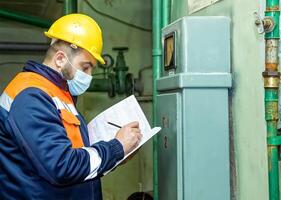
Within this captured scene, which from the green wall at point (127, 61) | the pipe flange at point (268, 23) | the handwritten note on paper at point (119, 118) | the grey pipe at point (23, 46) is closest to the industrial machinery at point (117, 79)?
the green wall at point (127, 61)

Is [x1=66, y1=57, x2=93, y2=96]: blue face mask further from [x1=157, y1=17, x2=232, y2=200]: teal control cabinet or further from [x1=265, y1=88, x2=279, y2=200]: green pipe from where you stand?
[x1=265, y1=88, x2=279, y2=200]: green pipe

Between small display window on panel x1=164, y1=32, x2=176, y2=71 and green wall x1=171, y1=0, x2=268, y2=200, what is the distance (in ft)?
0.53

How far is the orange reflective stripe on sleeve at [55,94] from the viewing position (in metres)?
1.20

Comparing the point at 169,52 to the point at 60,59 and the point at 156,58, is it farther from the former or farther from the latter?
the point at 60,59

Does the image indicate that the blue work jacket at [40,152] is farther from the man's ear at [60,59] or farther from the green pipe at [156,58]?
the green pipe at [156,58]

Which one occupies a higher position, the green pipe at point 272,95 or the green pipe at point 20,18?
the green pipe at point 20,18

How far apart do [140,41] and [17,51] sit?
143 cm

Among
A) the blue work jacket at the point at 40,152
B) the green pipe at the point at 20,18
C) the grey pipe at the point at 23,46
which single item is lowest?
the blue work jacket at the point at 40,152

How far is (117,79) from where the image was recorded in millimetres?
2932

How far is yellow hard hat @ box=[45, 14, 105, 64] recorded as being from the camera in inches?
50.8

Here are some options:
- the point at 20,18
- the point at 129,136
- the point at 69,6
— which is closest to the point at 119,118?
the point at 129,136

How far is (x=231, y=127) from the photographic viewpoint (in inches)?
49.2

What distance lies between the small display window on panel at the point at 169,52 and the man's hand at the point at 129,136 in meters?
0.22

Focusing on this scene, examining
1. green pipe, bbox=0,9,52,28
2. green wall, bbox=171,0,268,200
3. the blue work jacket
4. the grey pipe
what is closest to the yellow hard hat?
the blue work jacket
